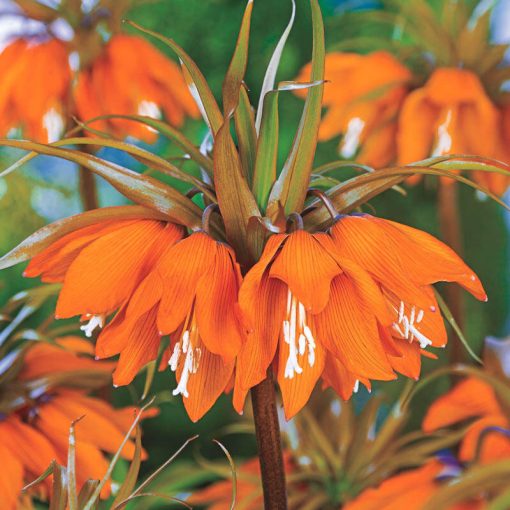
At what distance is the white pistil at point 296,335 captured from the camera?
450 mm

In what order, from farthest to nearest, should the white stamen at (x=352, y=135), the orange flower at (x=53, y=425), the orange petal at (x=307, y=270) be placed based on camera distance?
the white stamen at (x=352, y=135) < the orange flower at (x=53, y=425) < the orange petal at (x=307, y=270)

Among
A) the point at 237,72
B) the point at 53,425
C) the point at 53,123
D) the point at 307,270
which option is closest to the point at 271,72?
the point at 237,72

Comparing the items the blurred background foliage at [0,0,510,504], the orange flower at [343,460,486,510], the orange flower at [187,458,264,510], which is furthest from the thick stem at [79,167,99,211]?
the orange flower at [343,460,486,510]

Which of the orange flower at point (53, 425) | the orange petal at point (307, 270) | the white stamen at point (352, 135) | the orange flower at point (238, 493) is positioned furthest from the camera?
the white stamen at point (352, 135)

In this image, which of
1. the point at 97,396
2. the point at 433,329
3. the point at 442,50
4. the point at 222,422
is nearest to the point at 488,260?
the point at 442,50

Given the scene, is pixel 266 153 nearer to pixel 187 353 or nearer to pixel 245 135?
pixel 245 135

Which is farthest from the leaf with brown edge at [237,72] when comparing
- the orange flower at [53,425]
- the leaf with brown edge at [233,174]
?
the orange flower at [53,425]

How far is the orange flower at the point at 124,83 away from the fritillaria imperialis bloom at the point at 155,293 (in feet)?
1.51

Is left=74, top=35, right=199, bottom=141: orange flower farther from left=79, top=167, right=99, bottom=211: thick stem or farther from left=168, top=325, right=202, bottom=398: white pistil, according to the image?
left=168, top=325, right=202, bottom=398: white pistil

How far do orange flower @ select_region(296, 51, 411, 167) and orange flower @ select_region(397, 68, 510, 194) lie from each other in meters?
0.03

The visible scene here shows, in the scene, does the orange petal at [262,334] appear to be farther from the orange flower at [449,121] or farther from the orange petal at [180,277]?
the orange flower at [449,121]

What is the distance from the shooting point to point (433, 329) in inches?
19.5

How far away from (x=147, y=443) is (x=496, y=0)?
73 centimetres

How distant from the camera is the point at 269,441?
19.4 inches
